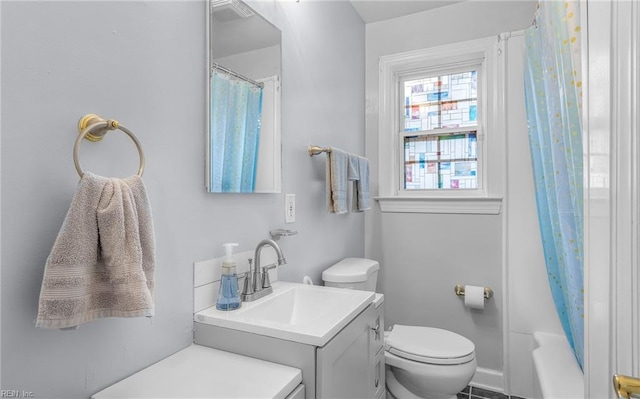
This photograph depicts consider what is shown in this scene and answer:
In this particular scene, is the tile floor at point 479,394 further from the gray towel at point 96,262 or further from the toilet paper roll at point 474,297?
the gray towel at point 96,262

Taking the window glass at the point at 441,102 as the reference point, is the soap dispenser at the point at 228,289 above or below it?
below

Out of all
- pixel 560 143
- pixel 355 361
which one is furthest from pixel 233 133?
pixel 560 143

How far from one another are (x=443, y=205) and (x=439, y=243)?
10.5 inches

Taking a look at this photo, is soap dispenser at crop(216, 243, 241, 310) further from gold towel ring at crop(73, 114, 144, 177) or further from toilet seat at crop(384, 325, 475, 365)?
toilet seat at crop(384, 325, 475, 365)

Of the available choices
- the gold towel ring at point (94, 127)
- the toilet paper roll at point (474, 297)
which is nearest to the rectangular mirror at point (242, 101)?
the gold towel ring at point (94, 127)

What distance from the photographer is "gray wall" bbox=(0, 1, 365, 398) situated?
27.5 inches

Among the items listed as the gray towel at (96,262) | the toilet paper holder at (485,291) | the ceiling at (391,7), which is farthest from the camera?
the ceiling at (391,7)

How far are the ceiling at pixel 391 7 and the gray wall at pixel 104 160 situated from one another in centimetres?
110

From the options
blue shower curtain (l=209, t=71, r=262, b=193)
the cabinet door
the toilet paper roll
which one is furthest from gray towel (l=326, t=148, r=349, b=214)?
the toilet paper roll

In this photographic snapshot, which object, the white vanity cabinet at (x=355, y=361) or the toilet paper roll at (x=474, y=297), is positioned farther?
the toilet paper roll at (x=474, y=297)

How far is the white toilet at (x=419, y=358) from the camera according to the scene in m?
1.67

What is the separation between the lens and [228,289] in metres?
1.17

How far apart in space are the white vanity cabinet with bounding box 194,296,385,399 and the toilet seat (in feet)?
1.37

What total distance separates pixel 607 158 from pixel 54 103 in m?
1.08
